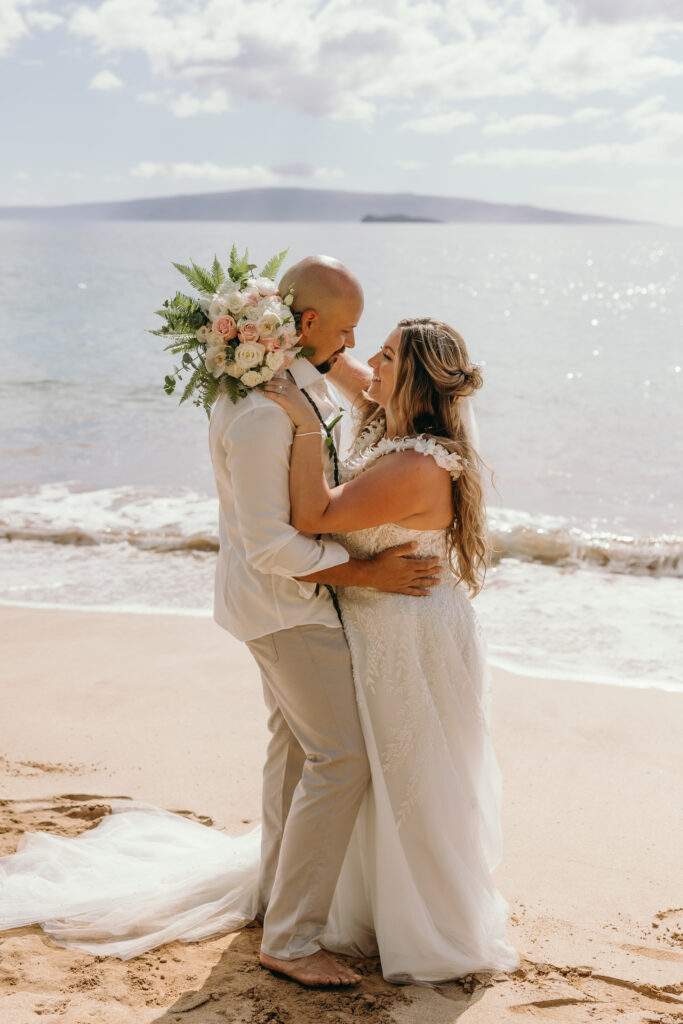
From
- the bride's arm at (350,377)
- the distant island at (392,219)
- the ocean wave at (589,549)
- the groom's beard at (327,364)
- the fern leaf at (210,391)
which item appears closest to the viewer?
the fern leaf at (210,391)

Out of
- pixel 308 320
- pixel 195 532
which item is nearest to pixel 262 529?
pixel 308 320

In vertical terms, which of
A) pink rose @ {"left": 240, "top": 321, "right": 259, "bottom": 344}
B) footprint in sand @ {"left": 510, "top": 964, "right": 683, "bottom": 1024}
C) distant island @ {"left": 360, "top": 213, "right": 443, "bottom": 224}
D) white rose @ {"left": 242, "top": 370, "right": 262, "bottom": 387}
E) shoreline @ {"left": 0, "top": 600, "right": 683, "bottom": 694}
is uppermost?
distant island @ {"left": 360, "top": 213, "right": 443, "bottom": 224}

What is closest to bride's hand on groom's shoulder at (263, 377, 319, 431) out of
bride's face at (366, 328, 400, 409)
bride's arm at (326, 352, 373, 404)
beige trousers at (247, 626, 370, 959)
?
bride's face at (366, 328, 400, 409)

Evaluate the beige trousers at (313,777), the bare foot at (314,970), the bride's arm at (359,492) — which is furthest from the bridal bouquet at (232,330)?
the bare foot at (314,970)

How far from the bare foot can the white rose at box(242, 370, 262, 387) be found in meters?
1.85

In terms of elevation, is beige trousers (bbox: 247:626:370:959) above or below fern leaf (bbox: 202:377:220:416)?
below

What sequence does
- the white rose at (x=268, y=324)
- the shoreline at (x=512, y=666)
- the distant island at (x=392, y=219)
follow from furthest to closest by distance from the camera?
the distant island at (x=392, y=219) < the shoreline at (x=512, y=666) < the white rose at (x=268, y=324)

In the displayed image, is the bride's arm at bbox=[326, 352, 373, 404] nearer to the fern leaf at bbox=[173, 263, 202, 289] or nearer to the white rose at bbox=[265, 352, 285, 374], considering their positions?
the fern leaf at bbox=[173, 263, 202, 289]

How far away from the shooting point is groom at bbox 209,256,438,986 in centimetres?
303

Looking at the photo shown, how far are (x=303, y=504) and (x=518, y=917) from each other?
1.87 meters

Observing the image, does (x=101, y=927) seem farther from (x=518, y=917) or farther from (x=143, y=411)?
(x=143, y=411)

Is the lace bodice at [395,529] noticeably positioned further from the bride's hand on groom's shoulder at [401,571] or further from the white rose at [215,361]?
the white rose at [215,361]

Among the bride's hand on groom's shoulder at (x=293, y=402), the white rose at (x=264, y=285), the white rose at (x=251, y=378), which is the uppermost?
the white rose at (x=264, y=285)

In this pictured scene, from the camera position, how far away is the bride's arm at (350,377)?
4.07 metres
